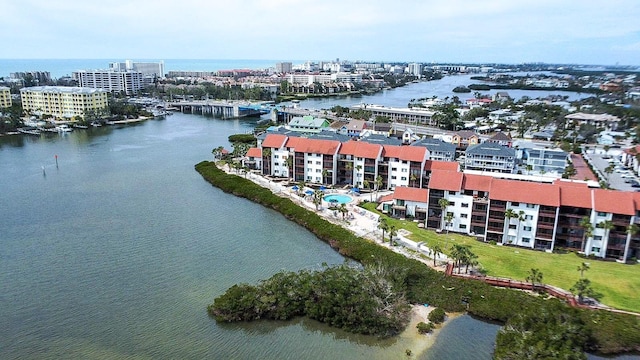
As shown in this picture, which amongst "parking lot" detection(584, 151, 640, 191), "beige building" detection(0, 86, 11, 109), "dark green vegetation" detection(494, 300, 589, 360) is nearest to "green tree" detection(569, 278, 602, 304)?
"dark green vegetation" detection(494, 300, 589, 360)

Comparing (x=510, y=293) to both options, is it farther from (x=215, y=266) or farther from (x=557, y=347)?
(x=215, y=266)

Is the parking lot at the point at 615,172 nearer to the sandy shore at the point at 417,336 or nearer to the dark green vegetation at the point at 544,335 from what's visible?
the dark green vegetation at the point at 544,335

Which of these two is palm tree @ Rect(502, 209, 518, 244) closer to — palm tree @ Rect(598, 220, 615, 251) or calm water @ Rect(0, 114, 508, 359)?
palm tree @ Rect(598, 220, 615, 251)

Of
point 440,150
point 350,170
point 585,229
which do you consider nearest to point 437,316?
point 585,229

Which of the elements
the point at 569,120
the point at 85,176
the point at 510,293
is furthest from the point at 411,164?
the point at 569,120

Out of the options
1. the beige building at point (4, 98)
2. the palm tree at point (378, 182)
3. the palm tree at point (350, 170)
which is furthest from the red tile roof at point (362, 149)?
the beige building at point (4, 98)

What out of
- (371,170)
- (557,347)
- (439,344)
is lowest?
(439,344)
